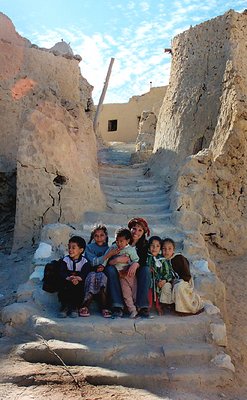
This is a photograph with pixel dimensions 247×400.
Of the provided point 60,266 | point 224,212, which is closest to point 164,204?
point 224,212

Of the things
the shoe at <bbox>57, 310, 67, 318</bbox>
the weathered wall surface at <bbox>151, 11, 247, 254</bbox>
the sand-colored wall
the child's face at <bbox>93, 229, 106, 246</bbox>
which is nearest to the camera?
the shoe at <bbox>57, 310, 67, 318</bbox>

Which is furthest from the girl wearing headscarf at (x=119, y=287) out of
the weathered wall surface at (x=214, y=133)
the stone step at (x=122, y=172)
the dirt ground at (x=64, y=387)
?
the stone step at (x=122, y=172)

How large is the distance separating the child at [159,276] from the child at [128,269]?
0.17 m

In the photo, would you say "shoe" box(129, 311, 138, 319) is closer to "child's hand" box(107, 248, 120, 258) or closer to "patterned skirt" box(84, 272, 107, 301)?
"patterned skirt" box(84, 272, 107, 301)

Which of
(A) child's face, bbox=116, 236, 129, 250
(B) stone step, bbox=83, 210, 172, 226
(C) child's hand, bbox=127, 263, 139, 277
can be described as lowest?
(C) child's hand, bbox=127, 263, 139, 277

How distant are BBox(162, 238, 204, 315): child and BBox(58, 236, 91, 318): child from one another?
0.76m

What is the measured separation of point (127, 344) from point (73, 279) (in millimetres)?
703

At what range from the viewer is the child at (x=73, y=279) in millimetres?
A: 3580

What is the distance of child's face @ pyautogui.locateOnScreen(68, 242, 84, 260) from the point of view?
12.3 ft

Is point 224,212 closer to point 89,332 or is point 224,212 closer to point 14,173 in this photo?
point 14,173

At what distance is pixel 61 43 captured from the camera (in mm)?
12617

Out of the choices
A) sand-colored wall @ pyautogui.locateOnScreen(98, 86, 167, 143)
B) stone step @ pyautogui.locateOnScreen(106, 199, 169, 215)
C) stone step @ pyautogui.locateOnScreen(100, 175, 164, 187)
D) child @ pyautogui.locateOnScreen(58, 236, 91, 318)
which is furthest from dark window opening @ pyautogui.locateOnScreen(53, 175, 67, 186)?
sand-colored wall @ pyautogui.locateOnScreen(98, 86, 167, 143)

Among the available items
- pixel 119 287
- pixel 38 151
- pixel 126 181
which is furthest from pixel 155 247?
pixel 126 181

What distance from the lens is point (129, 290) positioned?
3.63 meters
